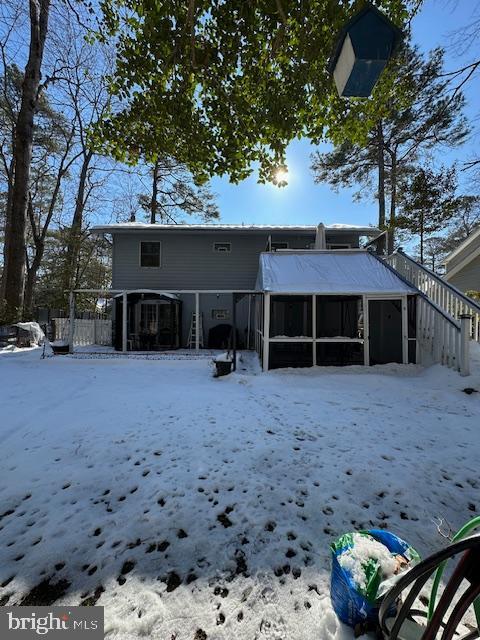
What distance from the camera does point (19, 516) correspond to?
2.39 meters

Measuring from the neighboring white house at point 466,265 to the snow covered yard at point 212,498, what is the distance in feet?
29.8

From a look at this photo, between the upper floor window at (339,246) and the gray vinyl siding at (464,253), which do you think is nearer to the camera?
the gray vinyl siding at (464,253)

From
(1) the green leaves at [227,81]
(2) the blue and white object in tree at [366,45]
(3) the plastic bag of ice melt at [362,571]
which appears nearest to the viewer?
(3) the plastic bag of ice melt at [362,571]

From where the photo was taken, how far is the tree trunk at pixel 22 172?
1040 cm

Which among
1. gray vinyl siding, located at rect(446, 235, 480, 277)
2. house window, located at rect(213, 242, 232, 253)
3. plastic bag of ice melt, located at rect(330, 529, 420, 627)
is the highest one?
house window, located at rect(213, 242, 232, 253)

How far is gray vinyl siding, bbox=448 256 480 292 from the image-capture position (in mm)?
12031

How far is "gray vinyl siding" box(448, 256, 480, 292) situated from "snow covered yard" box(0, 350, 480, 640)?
903 centimetres

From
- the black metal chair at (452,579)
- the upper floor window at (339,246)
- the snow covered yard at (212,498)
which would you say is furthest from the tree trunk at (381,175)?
the black metal chair at (452,579)

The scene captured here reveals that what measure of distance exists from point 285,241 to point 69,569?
1317cm

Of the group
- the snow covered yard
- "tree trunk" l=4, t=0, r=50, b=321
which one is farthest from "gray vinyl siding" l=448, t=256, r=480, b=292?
"tree trunk" l=4, t=0, r=50, b=321

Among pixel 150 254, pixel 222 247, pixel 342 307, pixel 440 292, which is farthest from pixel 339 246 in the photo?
pixel 150 254

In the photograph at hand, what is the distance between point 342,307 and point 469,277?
5.72 m

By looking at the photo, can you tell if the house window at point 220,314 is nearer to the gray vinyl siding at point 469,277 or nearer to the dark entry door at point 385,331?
the dark entry door at point 385,331

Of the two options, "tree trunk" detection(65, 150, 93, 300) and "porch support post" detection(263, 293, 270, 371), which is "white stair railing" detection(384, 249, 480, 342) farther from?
"tree trunk" detection(65, 150, 93, 300)
